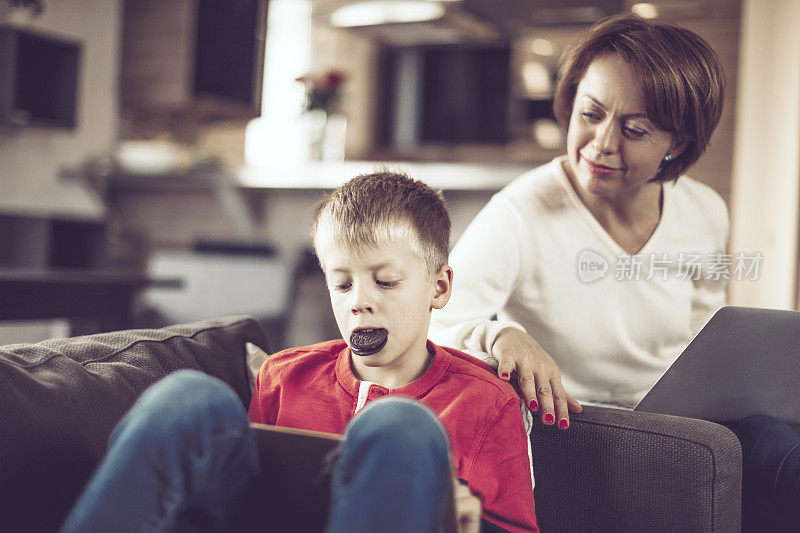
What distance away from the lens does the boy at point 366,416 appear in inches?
29.1

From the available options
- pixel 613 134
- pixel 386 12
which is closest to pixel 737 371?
pixel 613 134

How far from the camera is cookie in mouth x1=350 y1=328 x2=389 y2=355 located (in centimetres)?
98

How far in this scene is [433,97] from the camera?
6570 mm

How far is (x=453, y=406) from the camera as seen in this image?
0.98 metres

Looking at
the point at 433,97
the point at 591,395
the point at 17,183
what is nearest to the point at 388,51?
the point at 433,97

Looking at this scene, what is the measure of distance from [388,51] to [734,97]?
366cm

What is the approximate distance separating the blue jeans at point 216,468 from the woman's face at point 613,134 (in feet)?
2.31

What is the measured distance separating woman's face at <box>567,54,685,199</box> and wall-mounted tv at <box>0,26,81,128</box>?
3.00 m

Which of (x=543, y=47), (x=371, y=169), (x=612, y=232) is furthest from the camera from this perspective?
(x=543, y=47)

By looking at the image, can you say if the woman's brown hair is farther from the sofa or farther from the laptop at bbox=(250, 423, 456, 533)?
the laptop at bbox=(250, 423, 456, 533)

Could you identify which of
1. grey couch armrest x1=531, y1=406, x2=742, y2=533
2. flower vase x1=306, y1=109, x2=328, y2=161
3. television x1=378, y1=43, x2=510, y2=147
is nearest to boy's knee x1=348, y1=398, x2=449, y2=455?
grey couch armrest x1=531, y1=406, x2=742, y2=533

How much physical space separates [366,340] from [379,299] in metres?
0.05

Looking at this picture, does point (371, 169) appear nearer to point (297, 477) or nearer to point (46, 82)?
point (46, 82)

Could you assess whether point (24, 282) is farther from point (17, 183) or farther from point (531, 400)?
point (17, 183)
